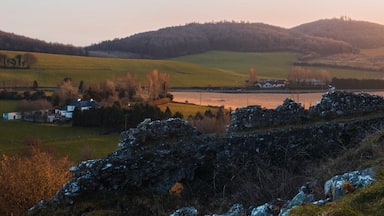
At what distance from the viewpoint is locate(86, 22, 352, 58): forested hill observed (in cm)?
16038

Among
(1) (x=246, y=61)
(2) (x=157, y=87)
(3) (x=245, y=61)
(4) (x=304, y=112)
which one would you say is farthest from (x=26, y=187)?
(3) (x=245, y=61)

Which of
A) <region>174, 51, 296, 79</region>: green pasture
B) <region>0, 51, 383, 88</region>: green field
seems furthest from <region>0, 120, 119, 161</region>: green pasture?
<region>174, 51, 296, 79</region>: green pasture

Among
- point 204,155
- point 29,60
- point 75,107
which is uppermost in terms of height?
point 29,60

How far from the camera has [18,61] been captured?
112 meters

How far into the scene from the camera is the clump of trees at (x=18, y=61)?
10891 cm

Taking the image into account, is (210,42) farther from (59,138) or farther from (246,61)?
(59,138)

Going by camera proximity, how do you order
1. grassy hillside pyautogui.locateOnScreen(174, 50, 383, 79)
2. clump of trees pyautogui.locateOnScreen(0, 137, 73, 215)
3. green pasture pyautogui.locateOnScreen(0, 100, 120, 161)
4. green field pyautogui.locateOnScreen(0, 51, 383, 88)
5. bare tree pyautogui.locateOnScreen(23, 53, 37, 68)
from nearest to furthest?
clump of trees pyautogui.locateOnScreen(0, 137, 73, 215) → green pasture pyautogui.locateOnScreen(0, 100, 120, 161) → green field pyautogui.locateOnScreen(0, 51, 383, 88) → bare tree pyautogui.locateOnScreen(23, 53, 37, 68) → grassy hillside pyautogui.locateOnScreen(174, 50, 383, 79)

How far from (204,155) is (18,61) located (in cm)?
11023

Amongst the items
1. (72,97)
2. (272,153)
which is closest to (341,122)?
(272,153)

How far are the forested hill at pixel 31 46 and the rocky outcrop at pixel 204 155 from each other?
14552cm

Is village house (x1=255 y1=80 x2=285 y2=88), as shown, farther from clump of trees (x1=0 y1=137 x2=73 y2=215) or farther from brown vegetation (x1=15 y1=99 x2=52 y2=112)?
clump of trees (x1=0 y1=137 x2=73 y2=215)

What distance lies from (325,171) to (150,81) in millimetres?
72407

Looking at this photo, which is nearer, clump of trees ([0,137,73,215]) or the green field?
clump of trees ([0,137,73,215])

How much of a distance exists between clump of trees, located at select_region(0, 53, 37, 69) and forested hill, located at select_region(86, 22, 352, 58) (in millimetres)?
56938
